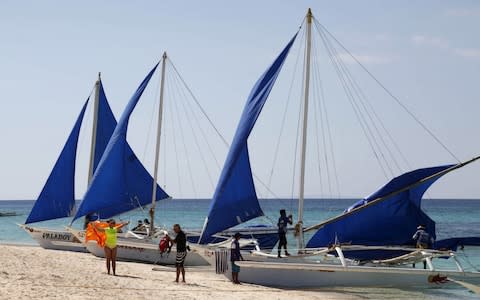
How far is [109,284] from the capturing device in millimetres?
19609

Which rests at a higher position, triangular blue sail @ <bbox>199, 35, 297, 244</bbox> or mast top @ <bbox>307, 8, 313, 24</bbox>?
mast top @ <bbox>307, 8, 313, 24</bbox>

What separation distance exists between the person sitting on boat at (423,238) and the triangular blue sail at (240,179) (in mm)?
4888

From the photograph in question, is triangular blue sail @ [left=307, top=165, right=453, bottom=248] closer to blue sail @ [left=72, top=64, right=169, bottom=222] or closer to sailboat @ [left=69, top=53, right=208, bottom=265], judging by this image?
sailboat @ [left=69, top=53, right=208, bottom=265]

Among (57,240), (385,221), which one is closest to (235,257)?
(385,221)

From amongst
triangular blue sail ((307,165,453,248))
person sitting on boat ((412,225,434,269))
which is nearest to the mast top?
triangular blue sail ((307,165,453,248))

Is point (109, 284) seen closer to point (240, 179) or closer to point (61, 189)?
point (240, 179)

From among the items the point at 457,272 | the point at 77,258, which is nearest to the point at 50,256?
the point at 77,258

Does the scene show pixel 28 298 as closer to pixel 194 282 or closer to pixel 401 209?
pixel 194 282

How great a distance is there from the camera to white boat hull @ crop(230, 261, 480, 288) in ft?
71.9

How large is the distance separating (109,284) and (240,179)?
15.5 ft

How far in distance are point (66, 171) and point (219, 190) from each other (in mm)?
14761

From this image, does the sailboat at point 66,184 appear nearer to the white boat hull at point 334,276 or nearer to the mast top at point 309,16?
the white boat hull at point 334,276

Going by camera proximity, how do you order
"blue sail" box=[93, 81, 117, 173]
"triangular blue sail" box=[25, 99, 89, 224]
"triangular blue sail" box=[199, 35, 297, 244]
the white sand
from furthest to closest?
"blue sail" box=[93, 81, 117, 173] < "triangular blue sail" box=[25, 99, 89, 224] < "triangular blue sail" box=[199, 35, 297, 244] < the white sand

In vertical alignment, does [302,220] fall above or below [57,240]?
above
